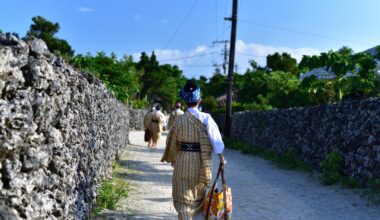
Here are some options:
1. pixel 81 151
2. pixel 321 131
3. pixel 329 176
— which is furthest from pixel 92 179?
pixel 321 131

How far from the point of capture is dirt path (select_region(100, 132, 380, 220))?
709cm

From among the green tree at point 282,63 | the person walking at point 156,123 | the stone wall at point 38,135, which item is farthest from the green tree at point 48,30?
the stone wall at point 38,135

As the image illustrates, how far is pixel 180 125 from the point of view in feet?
17.0

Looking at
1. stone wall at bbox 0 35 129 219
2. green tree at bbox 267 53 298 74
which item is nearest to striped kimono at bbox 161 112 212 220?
stone wall at bbox 0 35 129 219

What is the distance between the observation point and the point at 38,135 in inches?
135

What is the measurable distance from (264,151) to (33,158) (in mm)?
13915

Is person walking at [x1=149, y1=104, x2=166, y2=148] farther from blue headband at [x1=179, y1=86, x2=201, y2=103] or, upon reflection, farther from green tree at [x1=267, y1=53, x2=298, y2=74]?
green tree at [x1=267, y1=53, x2=298, y2=74]

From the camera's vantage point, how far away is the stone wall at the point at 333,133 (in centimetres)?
916

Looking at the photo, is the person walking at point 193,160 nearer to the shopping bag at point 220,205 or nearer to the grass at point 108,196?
the shopping bag at point 220,205

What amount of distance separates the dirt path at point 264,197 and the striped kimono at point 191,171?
180 cm

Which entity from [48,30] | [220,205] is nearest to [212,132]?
[220,205]

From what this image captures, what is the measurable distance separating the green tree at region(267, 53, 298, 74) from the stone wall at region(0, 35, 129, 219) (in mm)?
55163

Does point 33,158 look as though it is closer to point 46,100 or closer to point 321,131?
point 46,100

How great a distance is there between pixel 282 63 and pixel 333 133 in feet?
161
